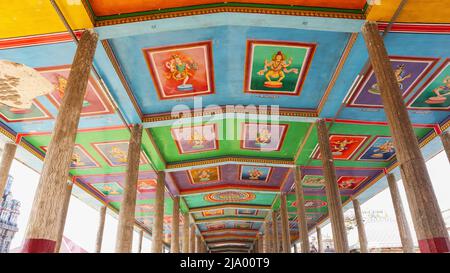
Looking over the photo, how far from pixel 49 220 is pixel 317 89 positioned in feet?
30.2

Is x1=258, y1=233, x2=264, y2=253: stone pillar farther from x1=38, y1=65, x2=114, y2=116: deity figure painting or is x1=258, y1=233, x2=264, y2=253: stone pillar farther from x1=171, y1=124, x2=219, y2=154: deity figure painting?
x1=38, y1=65, x2=114, y2=116: deity figure painting

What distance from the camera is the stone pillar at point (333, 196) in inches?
382

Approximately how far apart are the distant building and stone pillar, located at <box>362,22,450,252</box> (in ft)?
125

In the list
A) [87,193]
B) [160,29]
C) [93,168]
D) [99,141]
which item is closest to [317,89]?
[160,29]

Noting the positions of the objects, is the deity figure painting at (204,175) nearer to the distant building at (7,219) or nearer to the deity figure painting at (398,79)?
the deity figure painting at (398,79)

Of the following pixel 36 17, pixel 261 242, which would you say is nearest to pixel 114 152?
pixel 36 17

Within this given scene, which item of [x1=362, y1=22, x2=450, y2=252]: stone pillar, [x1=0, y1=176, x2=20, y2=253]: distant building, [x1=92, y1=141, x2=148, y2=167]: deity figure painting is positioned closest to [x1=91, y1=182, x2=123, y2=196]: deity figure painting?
[x1=92, y1=141, x2=148, y2=167]: deity figure painting

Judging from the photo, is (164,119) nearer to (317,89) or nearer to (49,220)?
(317,89)

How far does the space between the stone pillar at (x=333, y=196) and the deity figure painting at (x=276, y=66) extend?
212 cm

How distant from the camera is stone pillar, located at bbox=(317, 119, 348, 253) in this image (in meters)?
9.71

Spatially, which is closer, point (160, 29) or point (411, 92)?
point (160, 29)

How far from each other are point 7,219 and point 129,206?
31028mm

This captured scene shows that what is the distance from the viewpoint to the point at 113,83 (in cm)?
984

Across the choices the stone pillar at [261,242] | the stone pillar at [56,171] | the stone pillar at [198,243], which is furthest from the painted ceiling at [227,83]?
the stone pillar at [261,242]
